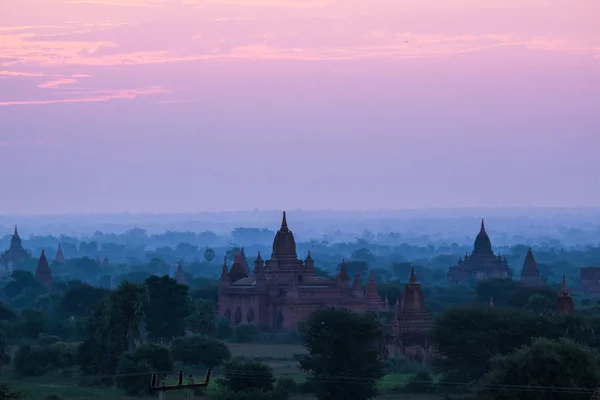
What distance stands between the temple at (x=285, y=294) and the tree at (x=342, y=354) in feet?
90.1

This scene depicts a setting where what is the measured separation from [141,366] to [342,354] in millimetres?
6596

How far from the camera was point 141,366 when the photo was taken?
5959 cm

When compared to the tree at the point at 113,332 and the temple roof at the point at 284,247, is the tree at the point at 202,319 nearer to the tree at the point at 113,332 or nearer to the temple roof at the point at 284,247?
the temple roof at the point at 284,247

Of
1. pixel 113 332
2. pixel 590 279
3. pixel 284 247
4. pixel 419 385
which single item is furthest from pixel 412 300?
pixel 590 279

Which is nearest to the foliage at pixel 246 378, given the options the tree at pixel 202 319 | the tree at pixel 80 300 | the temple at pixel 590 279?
the tree at pixel 202 319

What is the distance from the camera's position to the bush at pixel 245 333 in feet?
281

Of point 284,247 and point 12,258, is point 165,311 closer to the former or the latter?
point 284,247

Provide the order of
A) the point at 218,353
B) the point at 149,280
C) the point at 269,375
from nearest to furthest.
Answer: the point at 269,375 → the point at 218,353 → the point at 149,280

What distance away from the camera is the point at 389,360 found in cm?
7012

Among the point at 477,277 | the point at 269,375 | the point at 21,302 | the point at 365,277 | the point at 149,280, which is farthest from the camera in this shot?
the point at 365,277

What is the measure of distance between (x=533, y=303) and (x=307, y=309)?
426 inches

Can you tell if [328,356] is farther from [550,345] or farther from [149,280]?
[149,280]

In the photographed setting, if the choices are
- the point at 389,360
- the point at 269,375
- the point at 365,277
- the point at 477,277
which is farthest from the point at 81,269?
the point at 269,375

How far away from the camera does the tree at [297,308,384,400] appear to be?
56.0 metres
